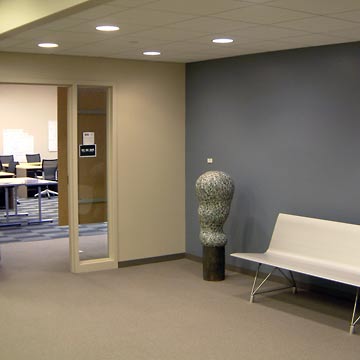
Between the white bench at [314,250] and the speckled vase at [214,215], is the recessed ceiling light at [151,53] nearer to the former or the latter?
the speckled vase at [214,215]

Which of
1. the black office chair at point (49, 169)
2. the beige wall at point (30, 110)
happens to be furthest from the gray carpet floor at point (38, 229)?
the beige wall at point (30, 110)

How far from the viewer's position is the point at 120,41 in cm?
543

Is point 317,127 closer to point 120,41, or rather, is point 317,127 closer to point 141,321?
point 120,41

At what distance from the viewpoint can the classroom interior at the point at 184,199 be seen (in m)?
4.86

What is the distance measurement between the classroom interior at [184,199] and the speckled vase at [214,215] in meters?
0.18

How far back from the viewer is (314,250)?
5.64m

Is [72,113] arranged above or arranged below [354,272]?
above

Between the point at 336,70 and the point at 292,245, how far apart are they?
5.40 ft

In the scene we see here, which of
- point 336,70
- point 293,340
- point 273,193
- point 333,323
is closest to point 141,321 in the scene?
point 293,340

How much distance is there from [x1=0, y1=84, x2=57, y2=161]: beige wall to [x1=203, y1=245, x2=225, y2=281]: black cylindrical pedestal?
8960 mm

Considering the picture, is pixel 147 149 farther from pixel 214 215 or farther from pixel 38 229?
pixel 38 229

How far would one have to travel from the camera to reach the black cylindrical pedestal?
641 centimetres

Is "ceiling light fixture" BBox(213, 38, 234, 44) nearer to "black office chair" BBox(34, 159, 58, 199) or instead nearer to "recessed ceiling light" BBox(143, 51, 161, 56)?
"recessed ceiling light" BBox(143, 51, 161, 56)

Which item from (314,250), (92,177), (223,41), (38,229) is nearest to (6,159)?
(38,229)
